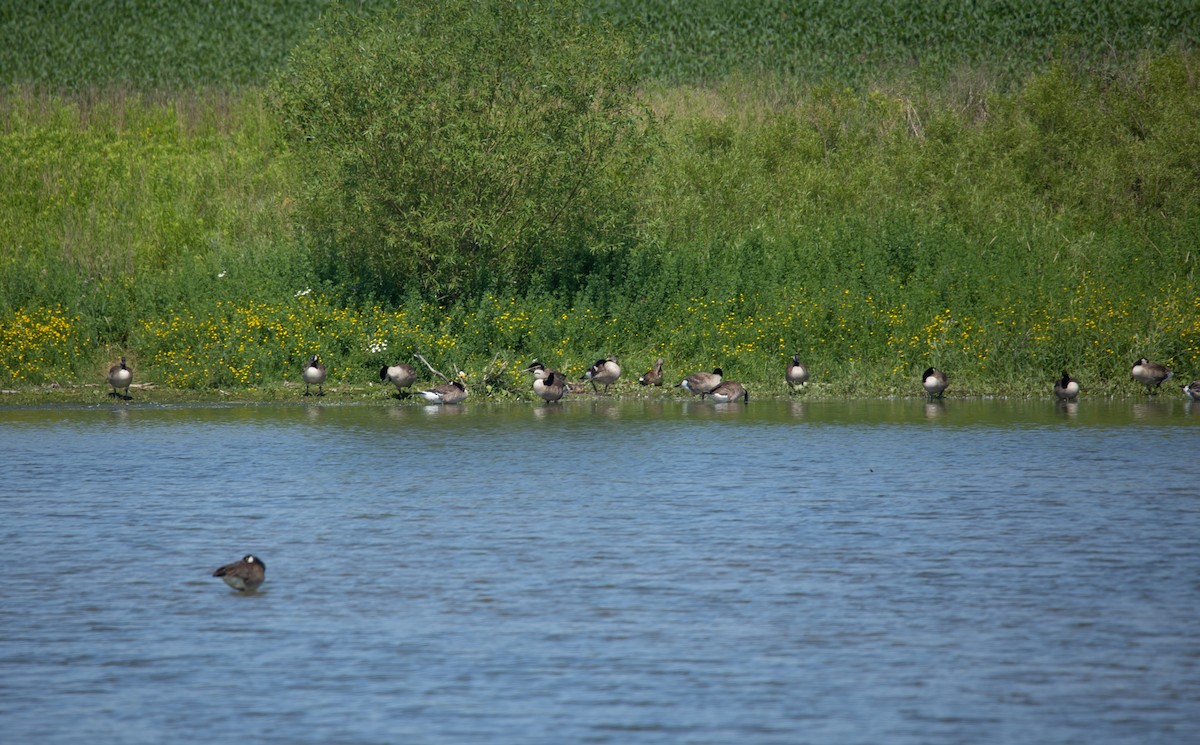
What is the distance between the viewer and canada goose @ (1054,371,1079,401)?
2856 centimetres

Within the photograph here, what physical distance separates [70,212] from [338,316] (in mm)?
11626

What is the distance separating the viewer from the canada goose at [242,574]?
13.6 meters

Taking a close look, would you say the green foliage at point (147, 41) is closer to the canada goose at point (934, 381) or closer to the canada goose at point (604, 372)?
the canada goose at point (604, 372)

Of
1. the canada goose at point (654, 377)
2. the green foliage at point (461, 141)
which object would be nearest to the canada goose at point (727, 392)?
the canada goose at point (654, 377)

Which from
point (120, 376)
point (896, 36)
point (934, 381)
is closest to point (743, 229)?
point (934, 381)

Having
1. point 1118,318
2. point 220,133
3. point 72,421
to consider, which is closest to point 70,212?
point 220,133

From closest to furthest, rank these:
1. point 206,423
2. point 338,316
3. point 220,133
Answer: point 206,423 < point 338,316 < point 220,133

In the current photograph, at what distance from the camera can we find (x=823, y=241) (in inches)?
1377

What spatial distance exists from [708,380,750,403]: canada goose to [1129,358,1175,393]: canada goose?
25.6 feet

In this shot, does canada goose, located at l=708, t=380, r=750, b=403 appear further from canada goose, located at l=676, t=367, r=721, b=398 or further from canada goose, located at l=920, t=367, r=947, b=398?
canada goose, located at l=920, t=367, r=947, b=398

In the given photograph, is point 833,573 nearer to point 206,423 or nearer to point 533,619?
point 533,619

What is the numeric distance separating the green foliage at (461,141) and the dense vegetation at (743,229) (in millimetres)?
492

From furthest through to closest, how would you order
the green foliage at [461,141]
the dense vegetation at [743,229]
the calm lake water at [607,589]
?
the green foliage at [461,141]
the dense vegetation at [743,229]
the calm lake water at [607,589]

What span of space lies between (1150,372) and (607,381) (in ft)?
35.4
